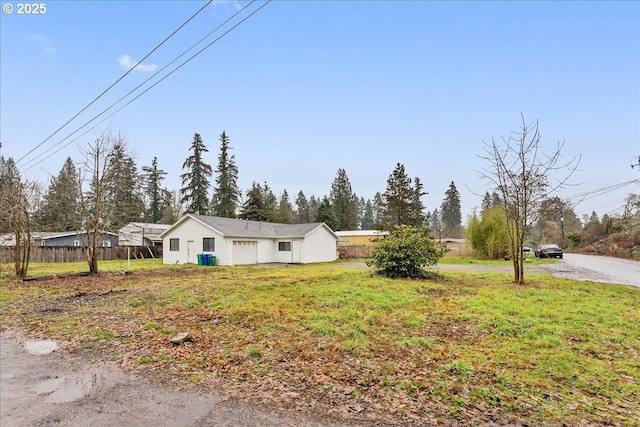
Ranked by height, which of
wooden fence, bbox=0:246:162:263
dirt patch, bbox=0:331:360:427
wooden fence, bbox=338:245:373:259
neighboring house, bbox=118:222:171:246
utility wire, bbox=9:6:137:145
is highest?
utility wire, bbox=9:6:137:145

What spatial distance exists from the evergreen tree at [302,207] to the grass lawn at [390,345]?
5301cm

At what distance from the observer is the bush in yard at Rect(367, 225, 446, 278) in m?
13.8

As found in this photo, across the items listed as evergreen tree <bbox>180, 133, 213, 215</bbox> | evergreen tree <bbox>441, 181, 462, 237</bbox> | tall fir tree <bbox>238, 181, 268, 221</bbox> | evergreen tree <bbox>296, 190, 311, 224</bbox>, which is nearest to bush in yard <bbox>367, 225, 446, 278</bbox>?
tall fir tree <bbox>238, 181, 268, 221</bbox>

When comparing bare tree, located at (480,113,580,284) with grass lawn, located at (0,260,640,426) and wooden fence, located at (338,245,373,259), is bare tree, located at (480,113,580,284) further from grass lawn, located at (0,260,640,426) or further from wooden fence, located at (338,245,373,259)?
wooden fence, located at (338,245,373,259)

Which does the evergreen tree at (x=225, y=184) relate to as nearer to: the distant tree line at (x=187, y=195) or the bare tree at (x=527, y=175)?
the distant tree line at (x=187, y=195)

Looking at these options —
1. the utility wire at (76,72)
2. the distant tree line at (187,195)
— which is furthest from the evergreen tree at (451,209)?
the utility wire at (76,72)

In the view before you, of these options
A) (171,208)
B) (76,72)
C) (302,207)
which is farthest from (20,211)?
(302,207)

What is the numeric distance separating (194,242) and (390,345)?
21712 mm

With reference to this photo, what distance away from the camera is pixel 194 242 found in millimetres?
24719

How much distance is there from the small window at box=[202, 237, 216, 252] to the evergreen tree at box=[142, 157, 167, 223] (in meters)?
25.8

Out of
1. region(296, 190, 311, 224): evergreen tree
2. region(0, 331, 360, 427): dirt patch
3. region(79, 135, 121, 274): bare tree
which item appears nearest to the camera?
region(0, 331, 360, 427): dirt patch

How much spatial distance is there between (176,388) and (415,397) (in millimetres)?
2838

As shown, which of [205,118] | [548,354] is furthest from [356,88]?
[548,354]

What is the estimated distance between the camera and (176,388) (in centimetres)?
419
